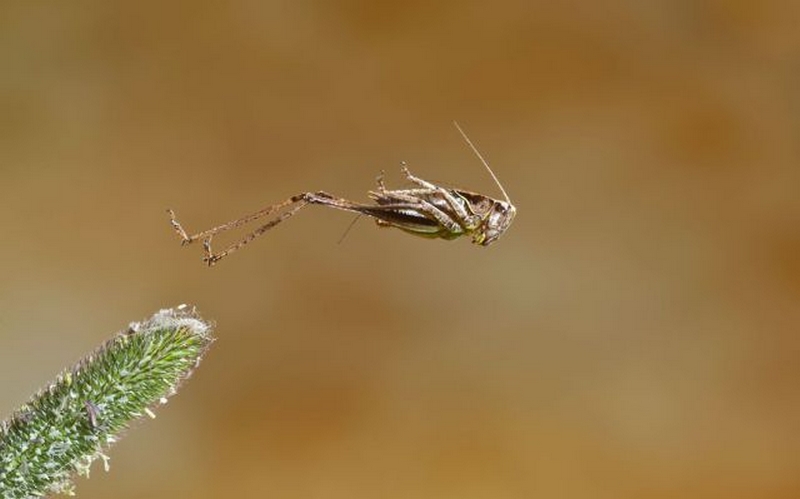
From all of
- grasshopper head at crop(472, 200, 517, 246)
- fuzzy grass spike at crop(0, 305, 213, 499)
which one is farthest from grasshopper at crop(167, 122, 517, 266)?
fuzzy grass spike at crop(0, 305, 213, 499)

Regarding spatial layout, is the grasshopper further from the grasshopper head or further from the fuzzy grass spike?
the fuzzy grass spike

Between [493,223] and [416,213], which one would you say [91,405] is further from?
[493,223]

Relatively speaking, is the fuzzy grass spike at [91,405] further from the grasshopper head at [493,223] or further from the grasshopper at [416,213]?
the grasshopper head at [493,223]

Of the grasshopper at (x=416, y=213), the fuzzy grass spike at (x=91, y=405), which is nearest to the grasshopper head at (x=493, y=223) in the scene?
the grasshopper at (x=416, y=213)

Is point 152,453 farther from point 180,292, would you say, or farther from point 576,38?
point 576,38

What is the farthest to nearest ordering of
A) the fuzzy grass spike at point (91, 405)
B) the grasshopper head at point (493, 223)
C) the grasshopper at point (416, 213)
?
the grasshopper head at point (493, 223)
the grasshopper at point (416, 213)
the fuzzy grass spike at point (91, 405)

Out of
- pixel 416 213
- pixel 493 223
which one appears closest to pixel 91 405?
pixel 416 213

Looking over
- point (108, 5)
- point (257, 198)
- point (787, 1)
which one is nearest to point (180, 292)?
point (257, 198)
